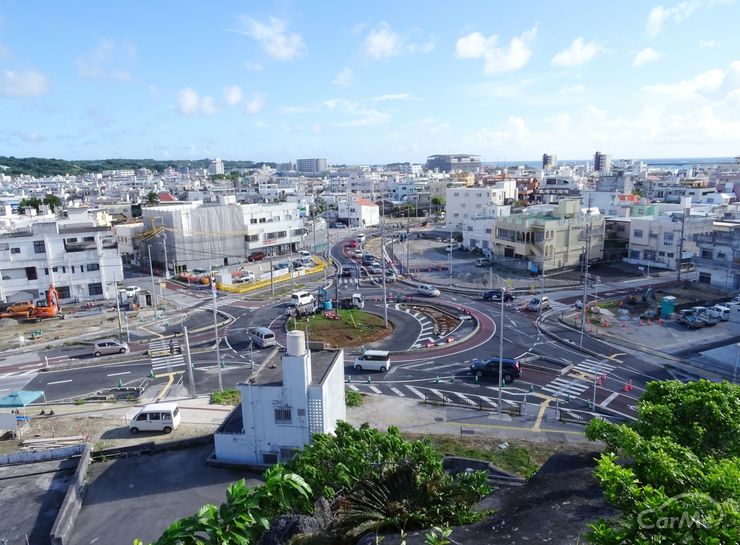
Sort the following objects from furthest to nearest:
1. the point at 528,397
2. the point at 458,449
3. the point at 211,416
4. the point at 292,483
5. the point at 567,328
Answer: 1. the point at 567,328
2. the point at 528,397
3. the point at 211,416
4. the point at 458,449
5. the point at 292,483

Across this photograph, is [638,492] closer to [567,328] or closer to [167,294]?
[567,328]

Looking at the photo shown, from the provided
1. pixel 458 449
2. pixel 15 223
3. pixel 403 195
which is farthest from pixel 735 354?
pixel 403 195

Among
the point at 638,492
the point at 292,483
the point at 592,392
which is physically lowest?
the point at 592,392

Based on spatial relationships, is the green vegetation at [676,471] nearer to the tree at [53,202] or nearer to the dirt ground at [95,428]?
the dirt ground at [95,428]

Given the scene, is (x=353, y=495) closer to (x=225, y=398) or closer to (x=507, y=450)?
(x=507, y=450)

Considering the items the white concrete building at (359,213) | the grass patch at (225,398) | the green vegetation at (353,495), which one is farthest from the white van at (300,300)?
the white concrete building at (359,213)

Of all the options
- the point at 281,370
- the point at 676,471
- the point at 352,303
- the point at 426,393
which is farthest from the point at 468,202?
the point at 676,471
